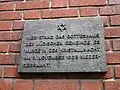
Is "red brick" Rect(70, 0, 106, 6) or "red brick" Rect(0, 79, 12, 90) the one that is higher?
"red brick" Rect(70, 0, 106, 6)

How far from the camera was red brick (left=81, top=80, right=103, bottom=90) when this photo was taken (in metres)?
1.41

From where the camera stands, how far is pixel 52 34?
1.57 metres

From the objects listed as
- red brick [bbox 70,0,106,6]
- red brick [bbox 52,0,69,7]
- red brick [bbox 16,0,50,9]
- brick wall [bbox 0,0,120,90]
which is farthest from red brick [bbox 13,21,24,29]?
red brick [bbox 70,0,106,6]

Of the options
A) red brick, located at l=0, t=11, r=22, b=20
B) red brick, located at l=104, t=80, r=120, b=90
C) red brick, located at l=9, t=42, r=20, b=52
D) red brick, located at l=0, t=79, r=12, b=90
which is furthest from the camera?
red brick, located at l=0, t=11, r=22, b=20

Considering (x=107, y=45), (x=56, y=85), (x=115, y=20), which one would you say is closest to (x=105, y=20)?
(x=115, y=20)

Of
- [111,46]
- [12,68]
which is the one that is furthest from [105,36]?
[12,68]

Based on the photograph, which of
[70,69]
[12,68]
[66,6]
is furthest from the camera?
[66,6]

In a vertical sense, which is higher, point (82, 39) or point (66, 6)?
point (66, 6)

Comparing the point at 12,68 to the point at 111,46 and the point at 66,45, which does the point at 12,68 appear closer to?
the point at 66,45

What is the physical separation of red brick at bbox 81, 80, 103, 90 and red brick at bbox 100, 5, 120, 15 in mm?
507

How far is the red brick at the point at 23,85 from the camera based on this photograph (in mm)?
1473

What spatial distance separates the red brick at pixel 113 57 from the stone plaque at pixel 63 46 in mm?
50

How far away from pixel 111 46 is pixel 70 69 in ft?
1.04

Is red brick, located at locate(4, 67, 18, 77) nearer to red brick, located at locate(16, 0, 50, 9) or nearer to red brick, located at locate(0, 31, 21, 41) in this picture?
red brick, located at locate(0, 31, 21, 41)
